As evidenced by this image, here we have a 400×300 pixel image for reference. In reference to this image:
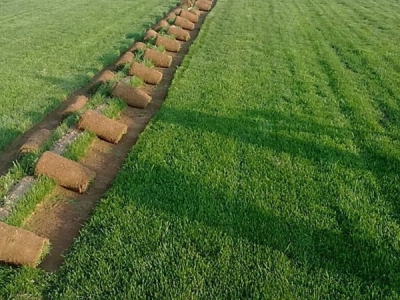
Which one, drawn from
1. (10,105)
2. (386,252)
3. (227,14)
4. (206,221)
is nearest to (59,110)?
(10,105)

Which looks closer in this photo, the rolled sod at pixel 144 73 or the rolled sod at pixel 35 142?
the rolled sod at pixel 35 142

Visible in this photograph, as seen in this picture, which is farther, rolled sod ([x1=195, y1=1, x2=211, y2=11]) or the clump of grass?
rolled sod ([x1=195, y1=1, x2=211, y2=11])

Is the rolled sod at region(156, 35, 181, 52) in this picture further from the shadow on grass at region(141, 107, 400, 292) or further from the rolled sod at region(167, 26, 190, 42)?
the shadow on grass at region(141, 107, 400, 292)

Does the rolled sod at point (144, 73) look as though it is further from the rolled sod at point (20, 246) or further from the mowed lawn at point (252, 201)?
the rolled sod at point (20, 246)

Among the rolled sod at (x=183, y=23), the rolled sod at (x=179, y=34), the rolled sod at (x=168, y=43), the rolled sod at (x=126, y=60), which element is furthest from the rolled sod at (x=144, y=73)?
the rolled sod at (x=183, y=23)

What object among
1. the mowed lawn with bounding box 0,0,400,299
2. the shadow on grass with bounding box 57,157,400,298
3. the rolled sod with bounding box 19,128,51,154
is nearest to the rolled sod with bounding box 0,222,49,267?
the mowed lawn with bounding box 0,0,400,299

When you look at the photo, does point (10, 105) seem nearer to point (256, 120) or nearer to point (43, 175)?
point (43, 175)
